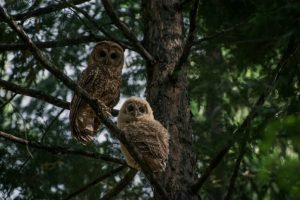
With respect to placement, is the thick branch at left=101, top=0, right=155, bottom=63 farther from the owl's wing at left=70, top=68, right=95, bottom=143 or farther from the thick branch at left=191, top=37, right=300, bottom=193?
the thick branch at left=191, top=37, right=300, bottom=193

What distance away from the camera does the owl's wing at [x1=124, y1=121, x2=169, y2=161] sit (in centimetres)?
449

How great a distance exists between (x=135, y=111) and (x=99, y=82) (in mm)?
1087

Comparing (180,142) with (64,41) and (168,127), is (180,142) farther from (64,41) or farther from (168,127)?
(64,41)

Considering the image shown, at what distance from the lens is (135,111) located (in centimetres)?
506

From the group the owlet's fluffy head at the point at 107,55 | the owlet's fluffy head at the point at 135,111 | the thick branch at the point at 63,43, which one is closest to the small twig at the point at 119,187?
the owlet's fluffy head at the point at 135,111

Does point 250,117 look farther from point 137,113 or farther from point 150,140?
point 137,113

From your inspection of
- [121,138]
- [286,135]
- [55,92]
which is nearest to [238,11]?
[121,138]

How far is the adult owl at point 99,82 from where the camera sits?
584 centimetres

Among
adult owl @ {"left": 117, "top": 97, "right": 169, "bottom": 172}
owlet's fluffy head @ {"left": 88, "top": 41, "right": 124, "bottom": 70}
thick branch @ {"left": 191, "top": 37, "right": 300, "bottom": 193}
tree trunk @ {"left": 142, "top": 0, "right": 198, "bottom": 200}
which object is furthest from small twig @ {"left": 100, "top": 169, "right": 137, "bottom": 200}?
owlet's fluffy head @ {"left": 88, "top": 41, "right": 124, "bottom": 70}

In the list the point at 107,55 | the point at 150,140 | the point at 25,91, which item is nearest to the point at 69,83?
the point at 25,91

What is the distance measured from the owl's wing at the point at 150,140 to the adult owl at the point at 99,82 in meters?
1.10

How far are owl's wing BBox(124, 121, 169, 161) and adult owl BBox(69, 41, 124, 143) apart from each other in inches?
43.4

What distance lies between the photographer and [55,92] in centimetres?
973

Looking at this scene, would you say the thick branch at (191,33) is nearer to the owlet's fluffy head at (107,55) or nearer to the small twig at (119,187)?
the small twig at (119,187)
